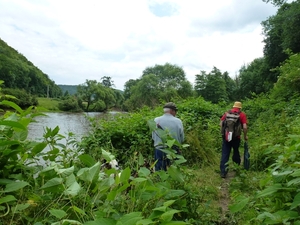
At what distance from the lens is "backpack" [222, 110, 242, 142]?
5.41 metres

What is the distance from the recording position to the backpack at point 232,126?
5410 millimetres

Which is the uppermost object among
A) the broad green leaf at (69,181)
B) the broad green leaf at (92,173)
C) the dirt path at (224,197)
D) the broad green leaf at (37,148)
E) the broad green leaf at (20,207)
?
the broad green leaf at (37,148)

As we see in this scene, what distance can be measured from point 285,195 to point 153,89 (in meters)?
55.2

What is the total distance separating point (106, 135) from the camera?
6648 mm

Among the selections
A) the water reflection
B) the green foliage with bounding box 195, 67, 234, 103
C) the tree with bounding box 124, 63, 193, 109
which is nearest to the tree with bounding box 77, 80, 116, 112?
the tree with bounding box 124, 63, 193, 109

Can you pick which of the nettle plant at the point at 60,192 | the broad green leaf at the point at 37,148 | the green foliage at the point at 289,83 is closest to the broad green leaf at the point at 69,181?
the nettle plant at the point at 60,192

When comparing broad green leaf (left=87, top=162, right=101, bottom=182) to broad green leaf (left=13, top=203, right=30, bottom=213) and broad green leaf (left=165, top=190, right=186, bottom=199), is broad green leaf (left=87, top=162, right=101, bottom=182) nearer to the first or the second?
broad green leaf (left=13, top=203, right=30, bottom=213)

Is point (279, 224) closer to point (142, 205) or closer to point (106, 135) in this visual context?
point (142, 205)

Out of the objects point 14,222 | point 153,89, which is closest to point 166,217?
point 14,222

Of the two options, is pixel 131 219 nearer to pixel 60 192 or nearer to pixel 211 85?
pixel 60 192

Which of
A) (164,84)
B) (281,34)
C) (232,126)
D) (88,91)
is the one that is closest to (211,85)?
(164,84)

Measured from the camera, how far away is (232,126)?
5406 millimetres

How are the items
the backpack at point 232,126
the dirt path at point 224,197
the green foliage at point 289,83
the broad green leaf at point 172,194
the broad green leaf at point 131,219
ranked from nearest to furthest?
the broad green leaf at point 131,219 < the broad green leaf at point 172,194 < the dirt path at point 224,197 < the backpack at point 232,126 < the green foliage at point 289,83

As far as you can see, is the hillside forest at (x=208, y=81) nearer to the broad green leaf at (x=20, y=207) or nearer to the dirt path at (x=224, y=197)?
the dirt path at (x=224, y=197)
